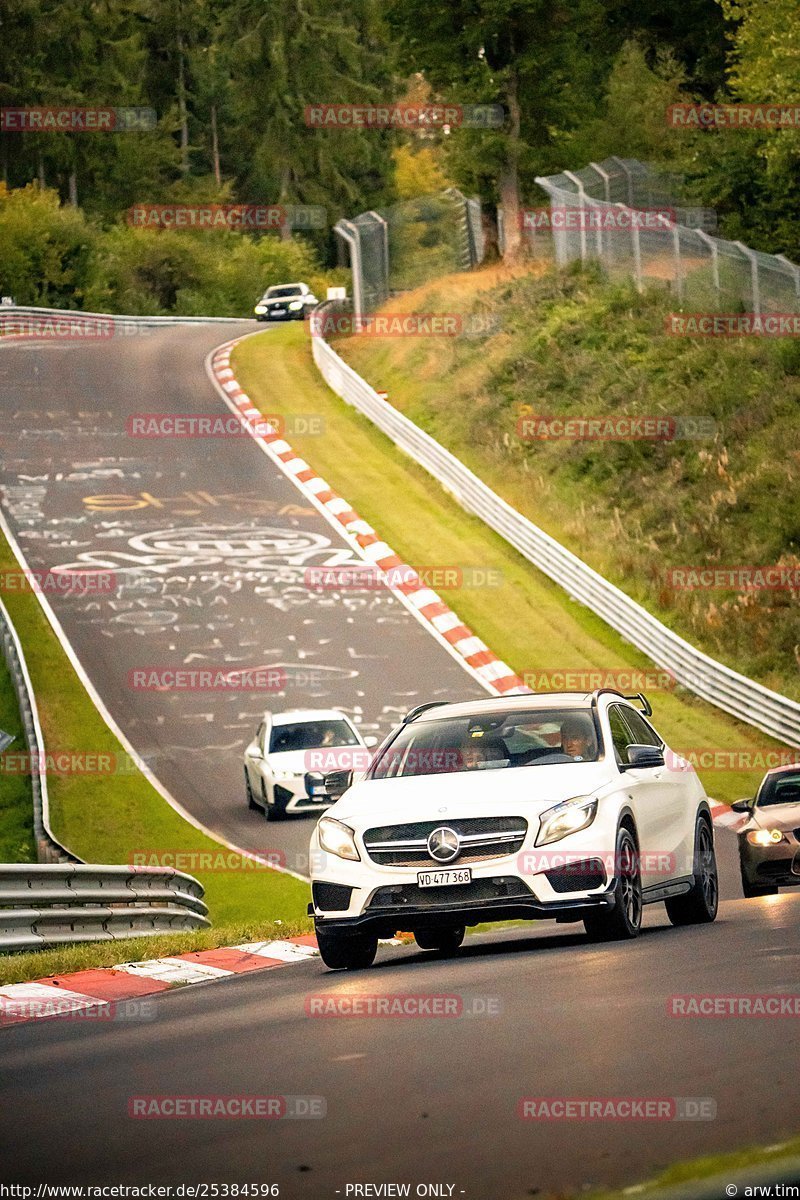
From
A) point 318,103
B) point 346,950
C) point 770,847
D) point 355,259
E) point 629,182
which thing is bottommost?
point 770,847

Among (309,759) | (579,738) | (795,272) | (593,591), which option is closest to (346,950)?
(579,738)

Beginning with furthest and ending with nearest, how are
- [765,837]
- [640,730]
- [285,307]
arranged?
[285,307] < [765,837] < [640,730]

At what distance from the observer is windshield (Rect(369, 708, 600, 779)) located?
1198 cm

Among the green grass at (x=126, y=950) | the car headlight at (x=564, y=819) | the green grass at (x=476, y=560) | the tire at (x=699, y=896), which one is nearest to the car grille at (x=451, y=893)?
the car headlight at (x=564, y=819)

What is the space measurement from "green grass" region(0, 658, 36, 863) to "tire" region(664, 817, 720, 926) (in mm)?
11374

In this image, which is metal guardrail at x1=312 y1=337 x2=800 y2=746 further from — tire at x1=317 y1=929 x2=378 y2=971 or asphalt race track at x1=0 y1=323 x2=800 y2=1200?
tire at x1=317 y1=929 x2=378 y2=971

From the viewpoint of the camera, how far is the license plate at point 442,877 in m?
11.1

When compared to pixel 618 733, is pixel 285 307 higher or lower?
lower

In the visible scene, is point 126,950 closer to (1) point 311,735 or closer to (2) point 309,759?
(2) point 309,759

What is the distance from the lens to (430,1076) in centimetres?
692

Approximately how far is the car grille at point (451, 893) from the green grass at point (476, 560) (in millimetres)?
14294

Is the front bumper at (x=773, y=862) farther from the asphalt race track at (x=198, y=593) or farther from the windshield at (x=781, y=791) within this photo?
the asphalt race track at (x=198, y=593)

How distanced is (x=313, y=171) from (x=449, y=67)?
176ft

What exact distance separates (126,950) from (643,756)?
407 centimetres
